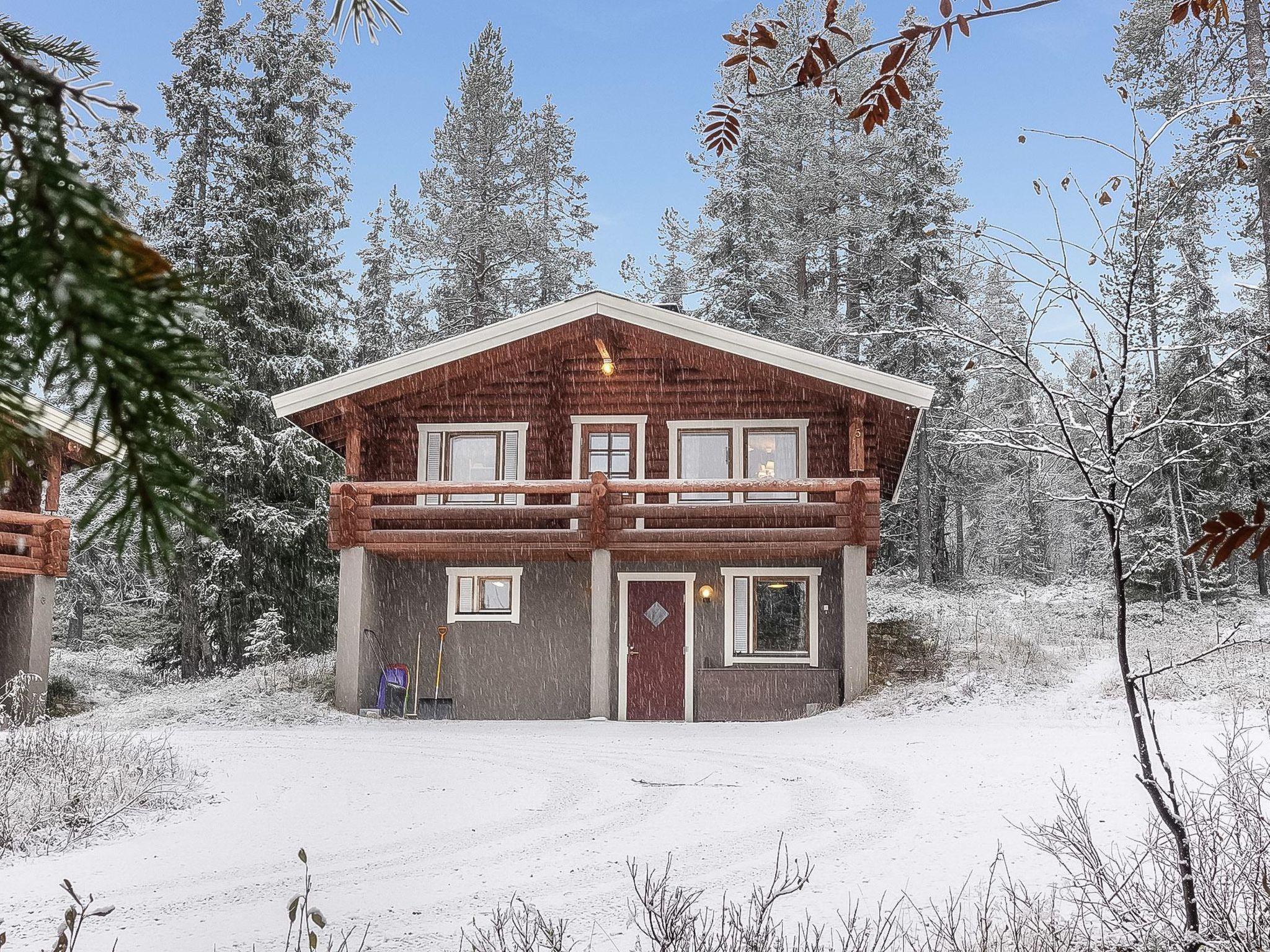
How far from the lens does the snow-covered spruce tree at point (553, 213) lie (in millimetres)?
33281

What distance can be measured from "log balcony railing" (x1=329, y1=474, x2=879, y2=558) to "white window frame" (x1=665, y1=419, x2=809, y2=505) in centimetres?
72

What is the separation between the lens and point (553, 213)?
1379 inches

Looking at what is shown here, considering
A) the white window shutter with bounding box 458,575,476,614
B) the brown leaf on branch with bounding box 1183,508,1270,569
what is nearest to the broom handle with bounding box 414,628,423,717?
the white window shutter with bounding box 458,575,476,614

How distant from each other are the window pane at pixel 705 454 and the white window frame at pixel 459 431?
102 inches

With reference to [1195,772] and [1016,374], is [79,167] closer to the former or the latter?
[1016,374]

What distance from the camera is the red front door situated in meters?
16.2

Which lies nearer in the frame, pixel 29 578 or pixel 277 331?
pixel 29 578

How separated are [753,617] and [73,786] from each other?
11.0 meters

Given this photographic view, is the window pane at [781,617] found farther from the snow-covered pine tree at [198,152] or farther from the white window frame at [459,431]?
the snow-covered pine tree at [198,152]

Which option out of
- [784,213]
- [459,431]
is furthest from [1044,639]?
[784,213]

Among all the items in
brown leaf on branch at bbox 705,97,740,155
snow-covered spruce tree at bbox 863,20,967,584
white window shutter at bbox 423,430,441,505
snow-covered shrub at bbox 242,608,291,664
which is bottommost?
snow-covered shrub at bbox 242,608,291,664

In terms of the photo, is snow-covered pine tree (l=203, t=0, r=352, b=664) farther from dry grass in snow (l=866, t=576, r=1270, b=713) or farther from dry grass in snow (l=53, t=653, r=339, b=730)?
dry grass in snow (l=866, t=576, r=1270, b=713)

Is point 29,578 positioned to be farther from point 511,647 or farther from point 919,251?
point 919,251

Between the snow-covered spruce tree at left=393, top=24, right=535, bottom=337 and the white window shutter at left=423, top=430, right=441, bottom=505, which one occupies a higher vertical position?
the snow-covered spruce tree at left=393, top=24, right=535, bottom=337
